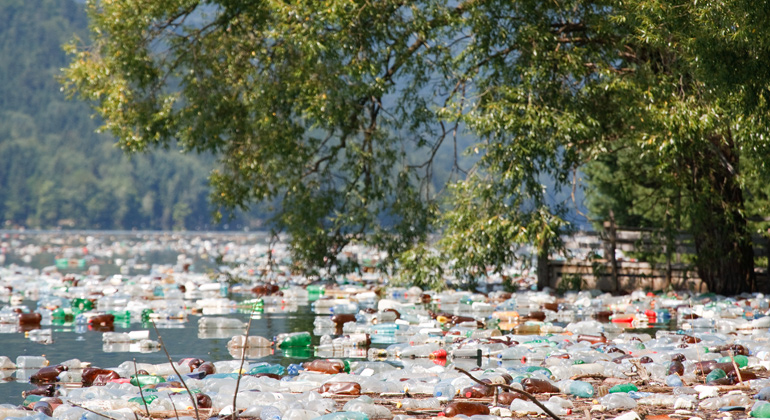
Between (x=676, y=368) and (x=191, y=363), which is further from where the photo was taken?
(x=191, y=363)

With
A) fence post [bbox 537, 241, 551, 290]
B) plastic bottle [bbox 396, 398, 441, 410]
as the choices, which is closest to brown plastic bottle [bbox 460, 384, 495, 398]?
plastic bottle [bbox 396, 398, 441, 410]

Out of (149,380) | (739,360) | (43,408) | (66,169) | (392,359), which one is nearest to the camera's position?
(43,408)

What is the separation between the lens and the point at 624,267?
44.1 ft

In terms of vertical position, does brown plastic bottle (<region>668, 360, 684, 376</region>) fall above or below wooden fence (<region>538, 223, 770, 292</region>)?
below

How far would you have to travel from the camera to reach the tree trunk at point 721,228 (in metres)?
11.8

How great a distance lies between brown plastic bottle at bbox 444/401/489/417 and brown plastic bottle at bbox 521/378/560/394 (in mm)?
698

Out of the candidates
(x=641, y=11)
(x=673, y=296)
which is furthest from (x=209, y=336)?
(x=673, y=296)

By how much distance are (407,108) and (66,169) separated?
130 m

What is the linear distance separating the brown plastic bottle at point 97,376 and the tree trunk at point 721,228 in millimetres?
9098

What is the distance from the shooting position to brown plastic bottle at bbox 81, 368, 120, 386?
5.26 m

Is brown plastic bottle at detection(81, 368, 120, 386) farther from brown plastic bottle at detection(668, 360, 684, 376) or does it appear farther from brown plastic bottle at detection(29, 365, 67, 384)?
brown plastic bottle at detection(668, 360, 684, 376)

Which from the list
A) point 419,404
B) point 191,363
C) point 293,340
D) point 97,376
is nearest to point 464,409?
point 419,404

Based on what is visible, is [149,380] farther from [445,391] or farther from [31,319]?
[31,319]

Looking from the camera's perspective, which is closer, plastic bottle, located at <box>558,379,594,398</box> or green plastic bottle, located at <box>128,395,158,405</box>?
green plastic bottle, located at <box>128,395,158,405</box>
